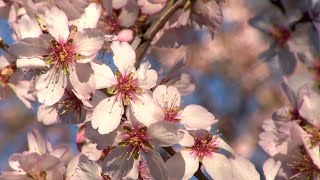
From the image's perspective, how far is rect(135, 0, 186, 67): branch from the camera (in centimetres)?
187

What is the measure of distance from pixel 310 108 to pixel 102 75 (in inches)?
27.5

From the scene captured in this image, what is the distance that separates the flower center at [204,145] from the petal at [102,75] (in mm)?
275

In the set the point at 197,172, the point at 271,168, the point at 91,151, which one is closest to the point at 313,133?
the point at 271,168

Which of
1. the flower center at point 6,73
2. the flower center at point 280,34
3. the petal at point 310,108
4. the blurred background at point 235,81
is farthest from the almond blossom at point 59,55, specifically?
the blurred background at point 235,81

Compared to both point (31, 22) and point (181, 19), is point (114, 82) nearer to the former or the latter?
point (31, 22)

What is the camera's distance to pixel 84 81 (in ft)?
5.21

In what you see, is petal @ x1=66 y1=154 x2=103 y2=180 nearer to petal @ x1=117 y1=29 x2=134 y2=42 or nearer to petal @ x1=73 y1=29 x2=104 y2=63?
petal @ x1=73 y1=29 x2=104 y2=63

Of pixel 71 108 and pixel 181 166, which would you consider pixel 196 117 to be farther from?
pixel 71 108

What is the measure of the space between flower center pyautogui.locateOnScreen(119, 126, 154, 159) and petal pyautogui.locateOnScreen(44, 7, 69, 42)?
29 centimetres

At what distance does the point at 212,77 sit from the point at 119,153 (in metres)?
3.52

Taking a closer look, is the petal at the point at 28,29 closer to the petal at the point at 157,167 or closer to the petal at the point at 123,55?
the petal at the point at 123,55

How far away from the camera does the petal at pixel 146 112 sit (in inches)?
61.4

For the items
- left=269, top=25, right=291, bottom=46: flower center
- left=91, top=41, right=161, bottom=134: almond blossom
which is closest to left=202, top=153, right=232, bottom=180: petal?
left=91, top=41, right=161, bottom=134: almond blossom

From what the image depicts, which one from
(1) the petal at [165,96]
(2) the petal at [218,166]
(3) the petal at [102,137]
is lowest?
(2) the petal at [218,166]
